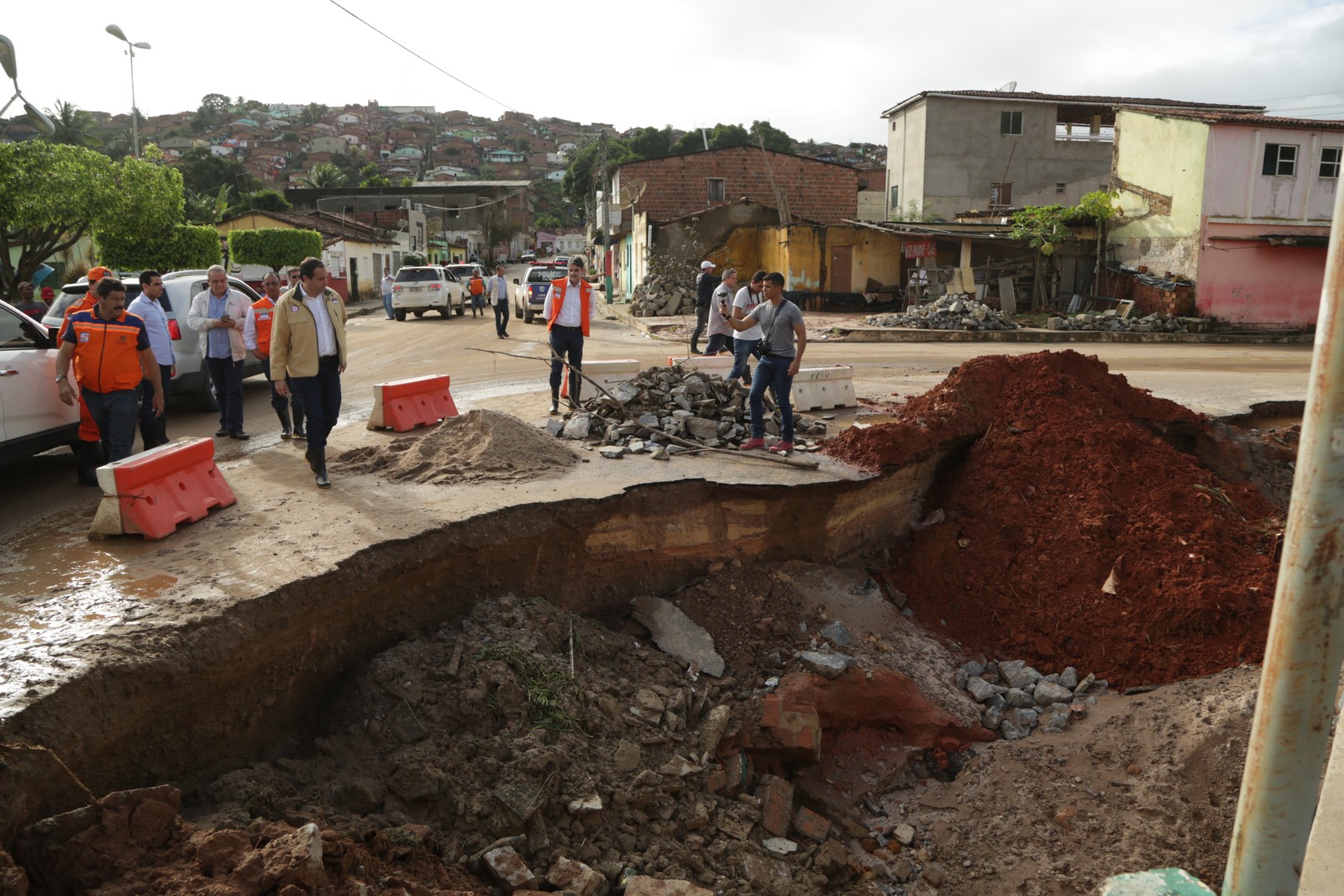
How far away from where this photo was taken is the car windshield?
26.4 metres

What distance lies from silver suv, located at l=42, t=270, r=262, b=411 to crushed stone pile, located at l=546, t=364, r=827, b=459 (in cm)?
408

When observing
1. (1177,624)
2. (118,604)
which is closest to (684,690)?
(118,604)

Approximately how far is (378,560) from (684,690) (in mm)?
2133

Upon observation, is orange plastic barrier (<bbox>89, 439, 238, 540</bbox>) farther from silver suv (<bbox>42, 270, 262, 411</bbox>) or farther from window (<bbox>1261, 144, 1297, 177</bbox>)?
window (<bbox>1261, 144, 1297, 177</bbox>)

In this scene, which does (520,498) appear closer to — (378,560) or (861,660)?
(378,560)

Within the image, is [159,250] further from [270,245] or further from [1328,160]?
[1328,160]

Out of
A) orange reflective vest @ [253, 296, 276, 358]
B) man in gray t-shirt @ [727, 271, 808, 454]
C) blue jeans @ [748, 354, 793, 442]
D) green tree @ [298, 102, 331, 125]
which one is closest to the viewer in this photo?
man in gray t-shirt @ [727, 271, 808, 454]

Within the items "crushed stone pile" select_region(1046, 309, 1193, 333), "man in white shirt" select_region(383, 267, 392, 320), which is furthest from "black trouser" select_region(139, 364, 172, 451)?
"crushed stone pile" select_region(1046, 309, 1193, 333)

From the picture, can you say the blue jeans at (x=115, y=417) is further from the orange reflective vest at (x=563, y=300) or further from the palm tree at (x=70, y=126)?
the palm tree at (x=70, y=126)

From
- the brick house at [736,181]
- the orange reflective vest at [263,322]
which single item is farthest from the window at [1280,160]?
the orange reflective vest at [263,322]

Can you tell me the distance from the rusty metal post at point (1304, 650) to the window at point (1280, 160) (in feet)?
83.5

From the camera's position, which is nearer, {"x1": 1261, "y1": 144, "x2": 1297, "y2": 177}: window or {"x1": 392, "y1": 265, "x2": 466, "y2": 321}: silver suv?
{"x1": 1261, "y1": 144, "x2": 1297, "y2": 177}: window

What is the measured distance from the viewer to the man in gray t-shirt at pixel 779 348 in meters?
8.02

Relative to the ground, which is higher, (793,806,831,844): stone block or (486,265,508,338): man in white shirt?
(486,265,508,338): man in white shirt
